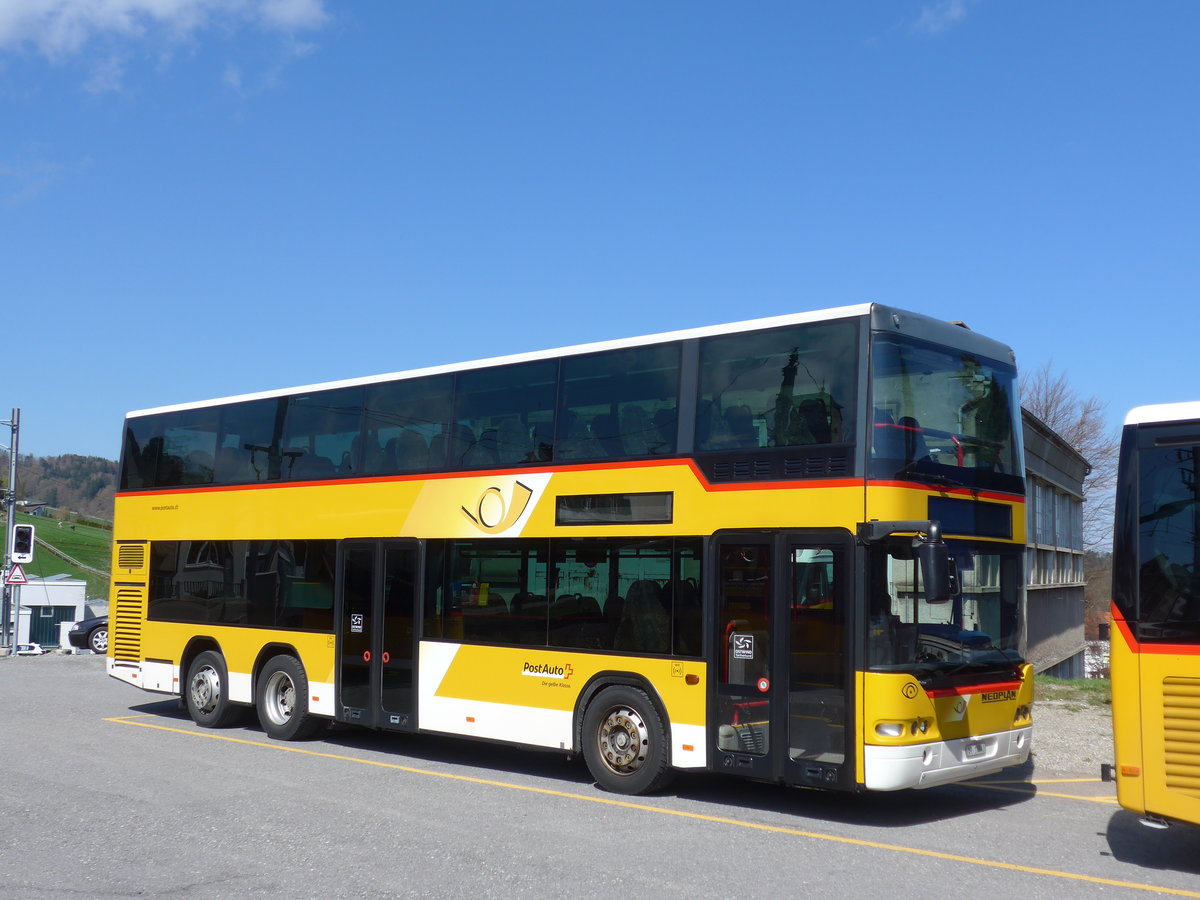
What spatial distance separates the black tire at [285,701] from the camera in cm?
1416

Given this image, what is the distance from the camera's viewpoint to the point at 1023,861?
26.7 feet

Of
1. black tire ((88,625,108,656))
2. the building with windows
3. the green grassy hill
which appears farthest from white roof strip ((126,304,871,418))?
the green grassy hill

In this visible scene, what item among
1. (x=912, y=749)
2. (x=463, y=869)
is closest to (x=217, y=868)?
(x=463, y=869)

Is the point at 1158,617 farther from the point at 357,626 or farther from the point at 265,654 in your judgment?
the point at 265,654

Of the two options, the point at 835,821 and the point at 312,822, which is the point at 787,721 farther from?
the point at 312,822

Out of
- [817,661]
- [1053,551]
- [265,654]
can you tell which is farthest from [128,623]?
[1053,551]

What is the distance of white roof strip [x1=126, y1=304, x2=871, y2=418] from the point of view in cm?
975

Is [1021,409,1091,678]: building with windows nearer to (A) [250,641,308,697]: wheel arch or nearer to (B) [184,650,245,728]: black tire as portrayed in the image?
(A) [250,641,308,697]: wheel arch

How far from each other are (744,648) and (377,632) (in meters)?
5.03

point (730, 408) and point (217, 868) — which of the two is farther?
point (730, 408)

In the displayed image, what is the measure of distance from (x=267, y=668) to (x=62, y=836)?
6162mm

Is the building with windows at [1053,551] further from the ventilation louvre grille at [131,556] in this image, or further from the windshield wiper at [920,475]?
the ventilation louvre grille at [131,556]

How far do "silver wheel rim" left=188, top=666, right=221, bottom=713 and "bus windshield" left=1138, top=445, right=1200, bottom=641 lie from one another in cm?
1161

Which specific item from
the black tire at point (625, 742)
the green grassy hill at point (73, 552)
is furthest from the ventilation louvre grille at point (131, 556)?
the green grassy hill at point (73, 552)
